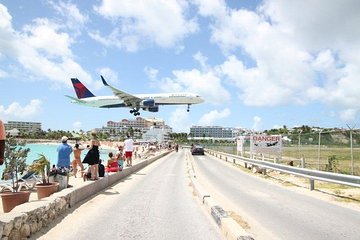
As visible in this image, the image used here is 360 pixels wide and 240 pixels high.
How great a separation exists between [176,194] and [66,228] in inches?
232

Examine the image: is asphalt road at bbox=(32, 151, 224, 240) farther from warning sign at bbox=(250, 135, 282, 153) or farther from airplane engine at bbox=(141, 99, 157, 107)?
airplane engine at bbox=(141, 99, 157, 107)

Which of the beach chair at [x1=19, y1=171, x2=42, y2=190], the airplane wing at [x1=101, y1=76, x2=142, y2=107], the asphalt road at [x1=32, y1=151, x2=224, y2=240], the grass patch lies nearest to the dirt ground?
the grass patch

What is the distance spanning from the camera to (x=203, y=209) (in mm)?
9961

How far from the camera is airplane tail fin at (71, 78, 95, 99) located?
3024 inches

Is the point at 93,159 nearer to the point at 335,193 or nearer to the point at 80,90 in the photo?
the point at 335,193

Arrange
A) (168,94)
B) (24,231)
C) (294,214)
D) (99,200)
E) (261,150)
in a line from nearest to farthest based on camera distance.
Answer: (24,231)
(294,214)
(99,200)
(261,150)
(168,94)

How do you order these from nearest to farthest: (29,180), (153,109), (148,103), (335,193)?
(335,193), (29,180), (148,103), (153,109)

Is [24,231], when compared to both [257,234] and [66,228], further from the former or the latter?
[257,234]

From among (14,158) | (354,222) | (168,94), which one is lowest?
(354,222)

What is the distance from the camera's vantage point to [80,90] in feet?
254

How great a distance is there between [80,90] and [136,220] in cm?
7187

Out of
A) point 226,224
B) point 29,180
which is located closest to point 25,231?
point 226,224

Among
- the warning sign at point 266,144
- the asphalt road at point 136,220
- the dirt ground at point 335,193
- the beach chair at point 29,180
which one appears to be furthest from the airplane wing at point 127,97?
the asphalt road at point 136,220

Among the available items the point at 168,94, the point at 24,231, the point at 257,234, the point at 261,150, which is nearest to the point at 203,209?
the point at 257,234
